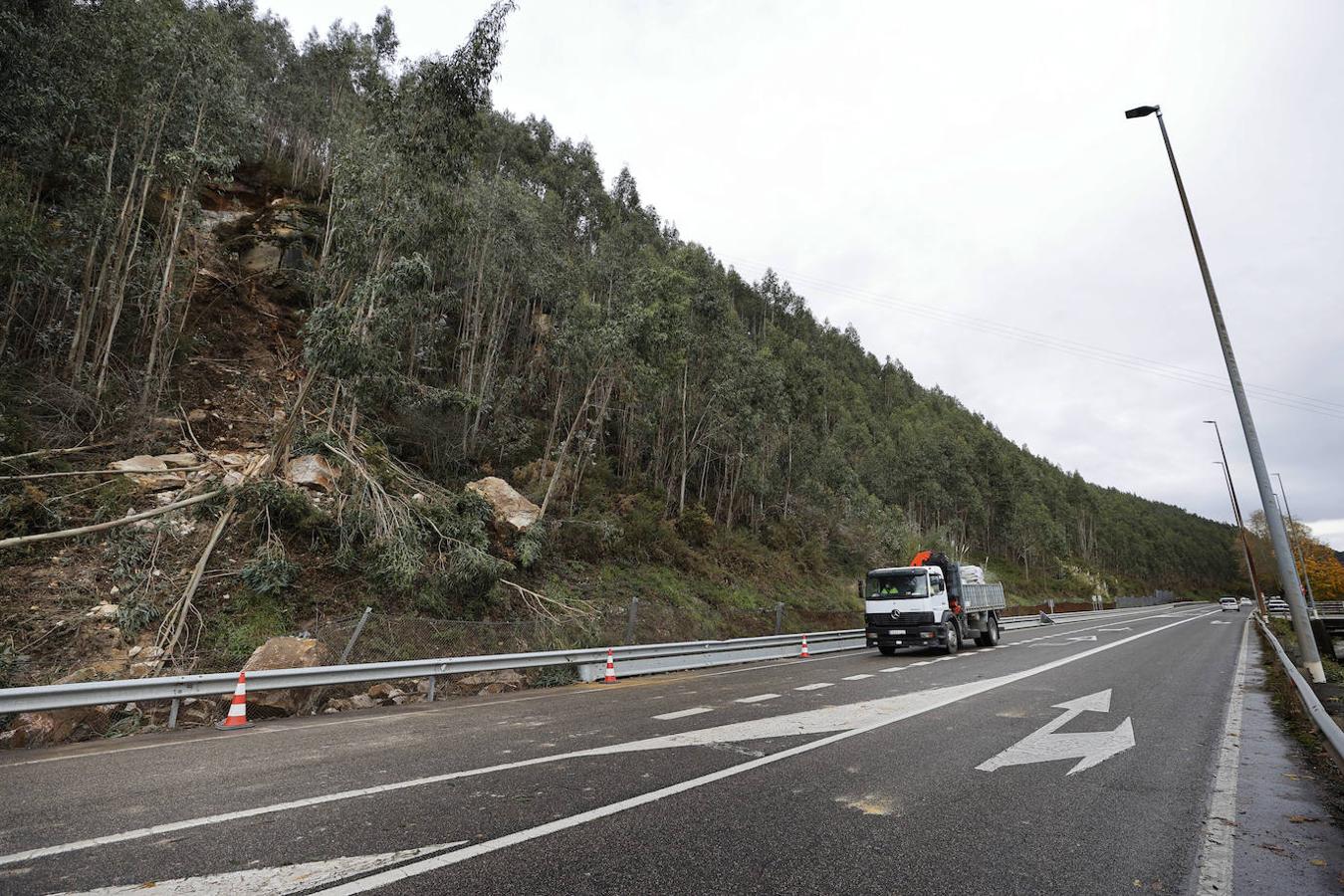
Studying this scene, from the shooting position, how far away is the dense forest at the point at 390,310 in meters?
14.4

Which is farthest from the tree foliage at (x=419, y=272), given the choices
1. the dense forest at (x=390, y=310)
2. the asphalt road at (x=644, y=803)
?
the asphalt road at (x=644, y=803)

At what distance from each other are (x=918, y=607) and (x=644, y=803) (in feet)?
47.5

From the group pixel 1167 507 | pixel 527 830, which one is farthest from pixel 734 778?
pixel 1167 507

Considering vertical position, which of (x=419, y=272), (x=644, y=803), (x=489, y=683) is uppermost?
(x=419, y=272)

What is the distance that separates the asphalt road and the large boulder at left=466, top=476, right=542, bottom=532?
1026 cm

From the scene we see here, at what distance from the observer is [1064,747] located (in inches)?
236

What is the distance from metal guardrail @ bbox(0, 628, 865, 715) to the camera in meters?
6.81

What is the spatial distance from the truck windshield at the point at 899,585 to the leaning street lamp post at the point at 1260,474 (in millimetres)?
7518

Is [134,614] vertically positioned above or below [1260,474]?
below

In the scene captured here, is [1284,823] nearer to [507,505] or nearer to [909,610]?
[909,610]

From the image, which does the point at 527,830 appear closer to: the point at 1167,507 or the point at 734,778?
the point at 734,778

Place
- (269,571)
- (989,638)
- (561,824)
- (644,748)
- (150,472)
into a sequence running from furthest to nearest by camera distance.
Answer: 1. (989,638)
2. (150,472)
3. (269,571)
4. (644,748)
5. (561,824)

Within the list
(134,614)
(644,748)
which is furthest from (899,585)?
(134,614)

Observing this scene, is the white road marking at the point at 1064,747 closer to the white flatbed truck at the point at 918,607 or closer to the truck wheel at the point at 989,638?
the white flatbed truck at the point at 918,607
